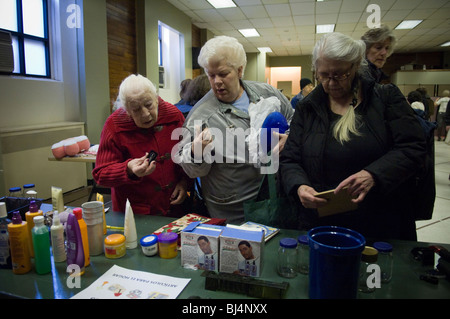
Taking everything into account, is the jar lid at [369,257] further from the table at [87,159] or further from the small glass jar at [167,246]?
the table at [87,159]

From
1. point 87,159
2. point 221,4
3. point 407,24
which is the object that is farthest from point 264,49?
point 87,159

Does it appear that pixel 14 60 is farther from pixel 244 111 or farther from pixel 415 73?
pixel 415 73

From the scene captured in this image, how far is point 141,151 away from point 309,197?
910 mm

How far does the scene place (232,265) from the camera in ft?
3.58

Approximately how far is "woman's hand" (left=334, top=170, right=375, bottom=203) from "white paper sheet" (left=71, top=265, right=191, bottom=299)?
68 cm

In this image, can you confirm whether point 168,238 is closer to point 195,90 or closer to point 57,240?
point 57,240

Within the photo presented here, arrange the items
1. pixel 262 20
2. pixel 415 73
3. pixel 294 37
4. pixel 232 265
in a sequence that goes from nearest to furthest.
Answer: pixel 232 265, pixel 262 20, pixel 294 37, pixel 415 73

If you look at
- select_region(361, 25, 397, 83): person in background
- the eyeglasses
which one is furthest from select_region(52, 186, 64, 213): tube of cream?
select_region(361, 25, 397, 83): person in background

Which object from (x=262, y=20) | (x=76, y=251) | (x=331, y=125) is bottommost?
(x=76, y=251)

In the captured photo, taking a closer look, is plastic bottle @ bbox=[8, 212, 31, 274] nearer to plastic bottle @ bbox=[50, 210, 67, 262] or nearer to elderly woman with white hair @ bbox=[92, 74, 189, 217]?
plastic bottle @ bbox=[50, 210, 67, 262]

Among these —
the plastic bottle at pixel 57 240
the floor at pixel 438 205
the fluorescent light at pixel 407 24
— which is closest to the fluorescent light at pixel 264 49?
the fluorescent light at pixel 407 24

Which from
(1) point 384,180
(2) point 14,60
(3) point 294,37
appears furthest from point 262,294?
(3) point 294,37

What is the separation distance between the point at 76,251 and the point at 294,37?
11.0 m

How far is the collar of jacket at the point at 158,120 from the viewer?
165cm
